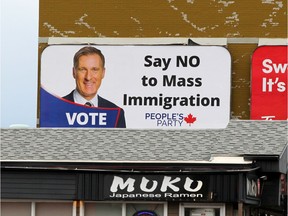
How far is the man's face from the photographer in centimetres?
3422

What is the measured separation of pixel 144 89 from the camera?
111 feet

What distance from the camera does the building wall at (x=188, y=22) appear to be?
113ft

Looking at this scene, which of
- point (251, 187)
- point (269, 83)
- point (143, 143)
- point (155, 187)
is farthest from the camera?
point (269, 83)

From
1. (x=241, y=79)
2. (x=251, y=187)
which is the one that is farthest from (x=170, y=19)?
(x=251, y=187)

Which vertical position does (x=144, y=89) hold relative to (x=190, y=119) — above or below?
above

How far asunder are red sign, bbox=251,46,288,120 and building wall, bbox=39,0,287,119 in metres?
0.38

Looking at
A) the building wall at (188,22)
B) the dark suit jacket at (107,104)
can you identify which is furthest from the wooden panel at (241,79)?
the dark suit jacket at (107,104)

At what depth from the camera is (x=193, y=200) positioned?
69.0ft

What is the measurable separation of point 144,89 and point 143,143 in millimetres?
10586

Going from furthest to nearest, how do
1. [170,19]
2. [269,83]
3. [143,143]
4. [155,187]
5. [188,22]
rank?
1. [170,19]
2. [188,22]
3. [269,83]
4. [143,143]
5. [155,187]

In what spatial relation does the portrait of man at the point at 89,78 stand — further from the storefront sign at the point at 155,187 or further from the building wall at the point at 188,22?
the storefront sign at the point at 155,187

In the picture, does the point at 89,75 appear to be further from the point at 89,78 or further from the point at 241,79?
the point at 241,79

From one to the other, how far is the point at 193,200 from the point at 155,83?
13.2 metres

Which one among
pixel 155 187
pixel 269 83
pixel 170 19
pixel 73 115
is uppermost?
pixel 170 19
